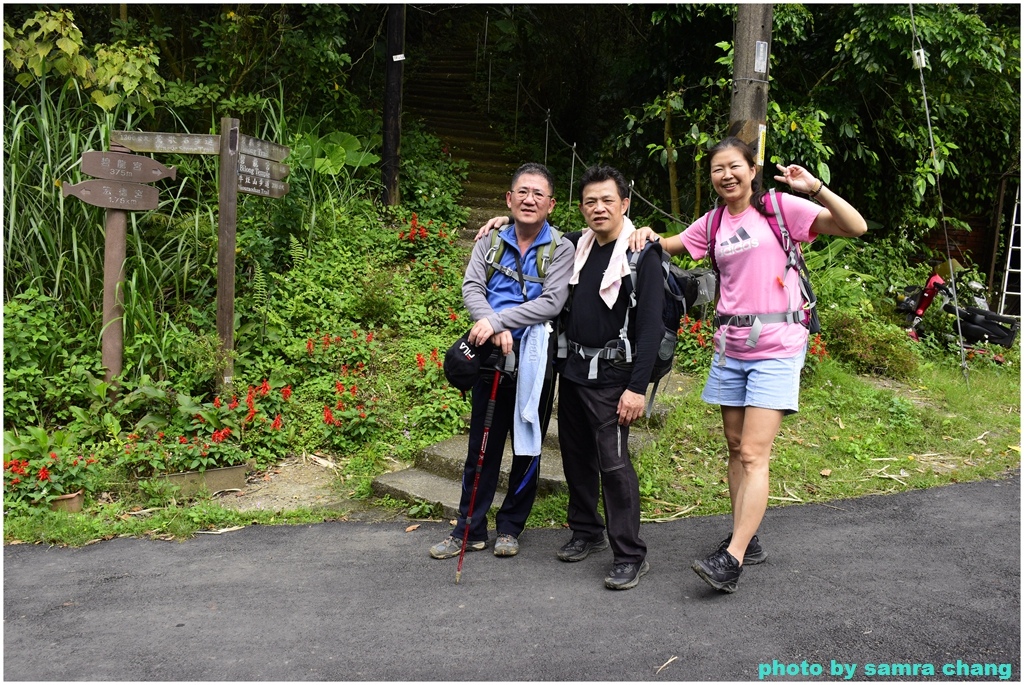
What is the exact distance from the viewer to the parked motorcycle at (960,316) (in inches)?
342

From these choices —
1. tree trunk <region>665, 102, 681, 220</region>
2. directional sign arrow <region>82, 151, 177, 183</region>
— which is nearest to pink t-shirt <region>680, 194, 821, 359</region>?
directional sign arrow <region>82, 151, 177, 183</region>

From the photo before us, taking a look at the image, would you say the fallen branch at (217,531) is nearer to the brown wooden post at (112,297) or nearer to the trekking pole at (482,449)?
the trekking pole at (482,449)

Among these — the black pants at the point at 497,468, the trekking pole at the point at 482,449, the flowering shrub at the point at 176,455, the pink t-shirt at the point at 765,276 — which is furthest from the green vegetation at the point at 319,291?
the pink t-shirt at the point at 765,276

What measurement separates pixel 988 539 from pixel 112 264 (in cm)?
597

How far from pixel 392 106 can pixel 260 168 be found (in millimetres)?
3272

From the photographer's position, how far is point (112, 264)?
246 inches

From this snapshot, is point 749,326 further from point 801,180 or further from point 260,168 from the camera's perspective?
point 260,168

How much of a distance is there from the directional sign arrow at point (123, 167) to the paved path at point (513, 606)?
8.99ft

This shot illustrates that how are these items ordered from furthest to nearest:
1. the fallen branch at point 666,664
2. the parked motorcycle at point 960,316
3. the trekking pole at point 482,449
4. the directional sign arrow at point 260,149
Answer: the parked motorcycle at point 960,316 → the directional sign arrow at point 260,149 → the trekking pole at point 482,449 → the fallen branch at point 666,664

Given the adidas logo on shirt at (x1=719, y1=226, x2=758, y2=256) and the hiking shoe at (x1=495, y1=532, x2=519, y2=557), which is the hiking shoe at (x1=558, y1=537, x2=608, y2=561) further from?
the adidas logo on shirt at (x1=719, y1=226, x2=758, y2=256)

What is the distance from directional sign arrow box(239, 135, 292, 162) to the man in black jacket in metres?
3.37

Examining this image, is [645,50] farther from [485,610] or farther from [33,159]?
[485,610]

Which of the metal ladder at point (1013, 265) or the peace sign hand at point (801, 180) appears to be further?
the metal ladder at point (1013, 265)

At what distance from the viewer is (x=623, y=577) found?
12.7 feet
